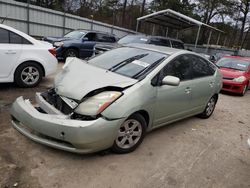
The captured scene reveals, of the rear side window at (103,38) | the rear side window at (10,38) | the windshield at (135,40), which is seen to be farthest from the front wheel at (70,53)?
the rear side window at (10,38)

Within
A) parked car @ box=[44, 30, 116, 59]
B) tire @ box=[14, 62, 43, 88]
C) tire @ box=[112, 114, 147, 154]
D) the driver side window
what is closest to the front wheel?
parked car @ box=[44, 30, 116, 59]

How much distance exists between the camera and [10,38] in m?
5.45

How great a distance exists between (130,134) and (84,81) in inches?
37.7

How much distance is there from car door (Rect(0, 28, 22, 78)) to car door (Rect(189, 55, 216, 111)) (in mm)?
3800

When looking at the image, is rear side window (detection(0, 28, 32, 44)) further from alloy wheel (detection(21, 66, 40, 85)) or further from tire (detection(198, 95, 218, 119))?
tire (detection(198, 95, 218, 119))

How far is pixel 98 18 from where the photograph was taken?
28938 mm

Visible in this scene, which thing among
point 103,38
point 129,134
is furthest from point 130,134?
point 103,38

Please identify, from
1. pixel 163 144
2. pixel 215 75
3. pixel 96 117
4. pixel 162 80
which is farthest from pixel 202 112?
pixel 96 117

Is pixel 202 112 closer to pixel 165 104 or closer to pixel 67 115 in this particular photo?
pixel 165 104

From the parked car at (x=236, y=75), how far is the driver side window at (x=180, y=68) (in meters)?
4.80

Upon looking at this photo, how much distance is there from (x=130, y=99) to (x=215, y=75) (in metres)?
2.82

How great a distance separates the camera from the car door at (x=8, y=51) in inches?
207

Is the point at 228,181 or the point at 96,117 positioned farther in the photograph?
the point at 228,181

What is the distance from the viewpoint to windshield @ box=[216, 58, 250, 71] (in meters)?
9.26
